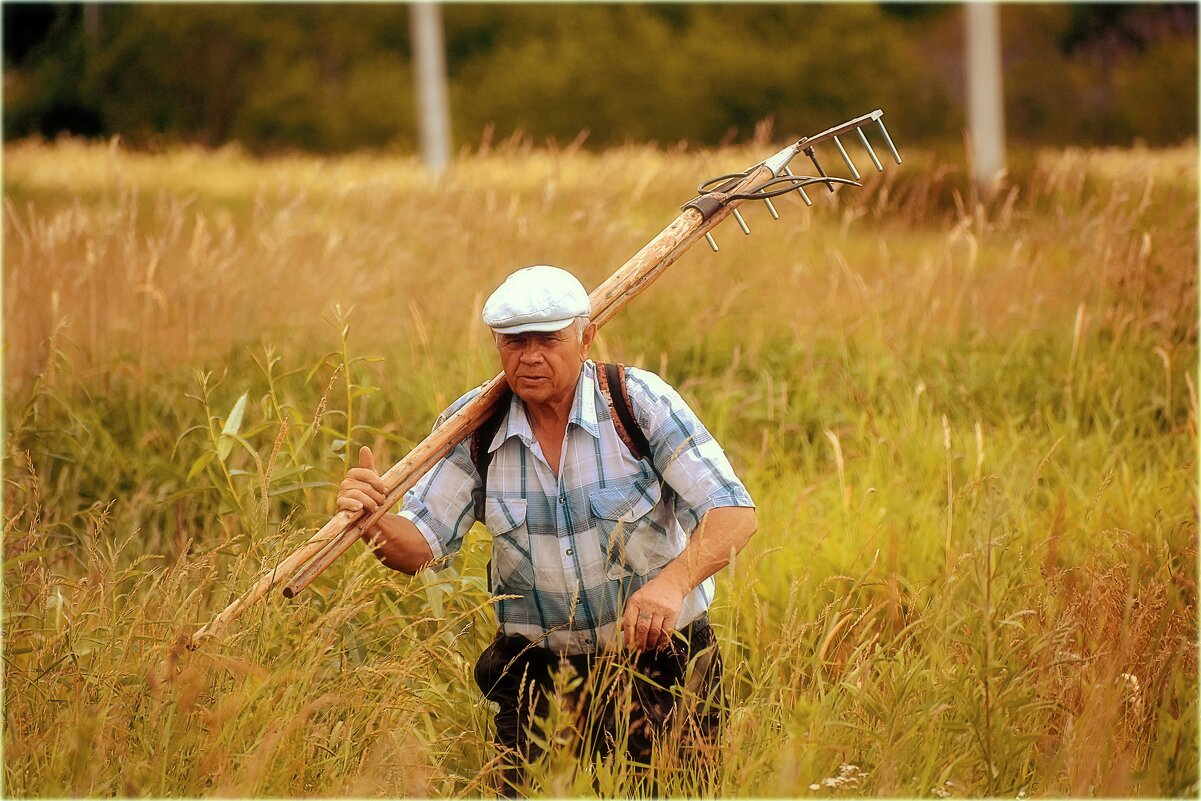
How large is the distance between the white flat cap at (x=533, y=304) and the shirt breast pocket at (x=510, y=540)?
0.42m

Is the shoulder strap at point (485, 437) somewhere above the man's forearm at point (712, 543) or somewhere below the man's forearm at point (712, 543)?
above

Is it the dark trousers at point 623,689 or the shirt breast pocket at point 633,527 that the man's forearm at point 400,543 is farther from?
the shirt breast pocket at point 633,527

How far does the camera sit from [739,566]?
12.6ft

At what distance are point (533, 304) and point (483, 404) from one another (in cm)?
33

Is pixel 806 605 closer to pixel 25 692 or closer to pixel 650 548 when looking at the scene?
pixel 650 548

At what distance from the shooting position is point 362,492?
2.76 m

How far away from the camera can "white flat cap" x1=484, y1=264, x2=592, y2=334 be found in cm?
271

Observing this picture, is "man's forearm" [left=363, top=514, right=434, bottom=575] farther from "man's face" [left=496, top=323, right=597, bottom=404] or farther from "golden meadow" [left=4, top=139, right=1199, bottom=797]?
"man's face" [left=496, top=323, right=597, bottom=404]

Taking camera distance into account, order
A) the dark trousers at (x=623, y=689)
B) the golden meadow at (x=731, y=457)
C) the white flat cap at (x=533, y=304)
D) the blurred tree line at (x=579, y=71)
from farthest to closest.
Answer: the blurred tree line at (x=579, y=71)
the dark trousers at (x=623, y=689)
the white flat cap at (x=533, y=304)
the golden meadow at (x=731, y=457)

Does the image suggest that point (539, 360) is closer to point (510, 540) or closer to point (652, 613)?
point (510, 540)

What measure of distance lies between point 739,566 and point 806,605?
24 cm

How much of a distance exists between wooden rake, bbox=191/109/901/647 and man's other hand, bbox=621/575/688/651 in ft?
1.81

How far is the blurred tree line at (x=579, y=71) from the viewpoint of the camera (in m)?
23.2

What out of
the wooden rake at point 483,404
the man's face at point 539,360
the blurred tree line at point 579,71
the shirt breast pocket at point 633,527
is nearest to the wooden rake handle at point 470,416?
the wooden rake at point 483,404
